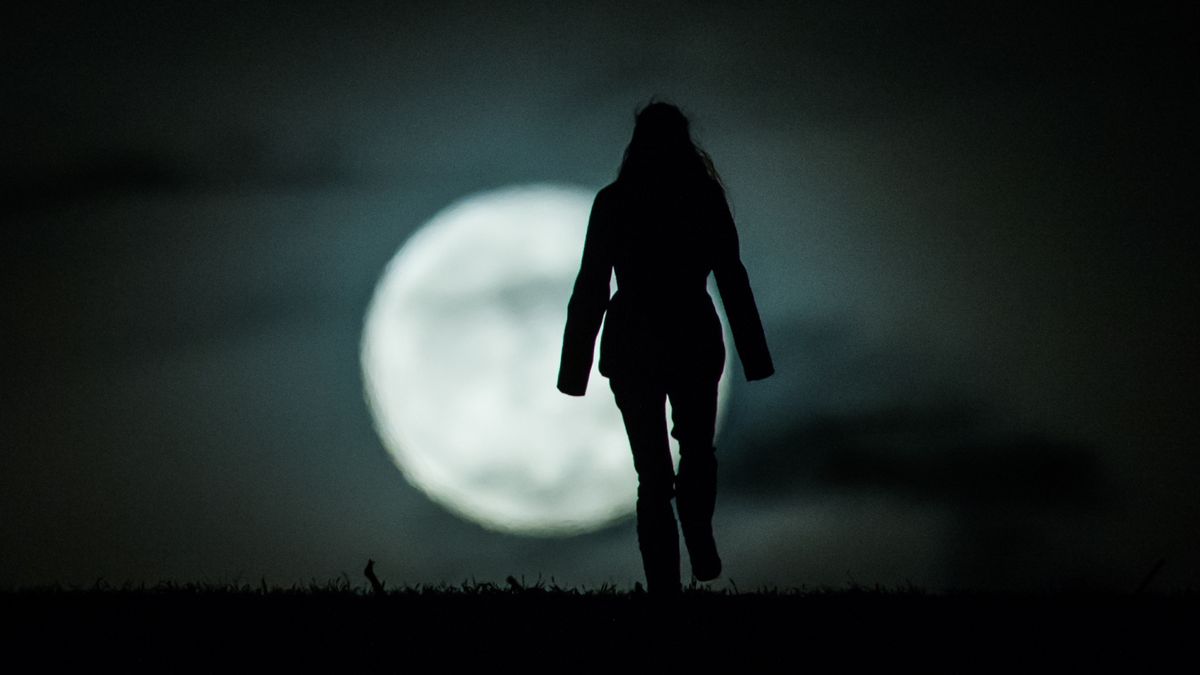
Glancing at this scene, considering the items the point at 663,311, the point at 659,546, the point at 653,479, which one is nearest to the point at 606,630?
the point at 659,546

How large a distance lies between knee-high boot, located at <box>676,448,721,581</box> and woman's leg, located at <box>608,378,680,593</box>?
11 centimetres

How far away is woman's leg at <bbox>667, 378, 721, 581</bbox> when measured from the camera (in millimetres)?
8141

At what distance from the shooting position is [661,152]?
8.23 m

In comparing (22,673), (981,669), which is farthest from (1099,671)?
(22,673)

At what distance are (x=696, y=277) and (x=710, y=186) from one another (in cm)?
58

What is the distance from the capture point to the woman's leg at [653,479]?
7.96 metres

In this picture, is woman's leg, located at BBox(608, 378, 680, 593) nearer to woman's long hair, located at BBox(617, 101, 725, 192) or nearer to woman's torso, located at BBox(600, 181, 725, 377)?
woman's torso, located at BBox(600, 181, 725, 377)

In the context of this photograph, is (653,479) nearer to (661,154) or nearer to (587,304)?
(587,304)

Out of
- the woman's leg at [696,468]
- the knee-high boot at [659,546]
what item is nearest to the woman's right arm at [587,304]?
the woman's leg at [696,468]

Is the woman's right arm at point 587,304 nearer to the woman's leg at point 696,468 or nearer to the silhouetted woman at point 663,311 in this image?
the silhouetted woman at point 663,311

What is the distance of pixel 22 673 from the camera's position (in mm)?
5758

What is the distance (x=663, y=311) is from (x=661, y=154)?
98cm

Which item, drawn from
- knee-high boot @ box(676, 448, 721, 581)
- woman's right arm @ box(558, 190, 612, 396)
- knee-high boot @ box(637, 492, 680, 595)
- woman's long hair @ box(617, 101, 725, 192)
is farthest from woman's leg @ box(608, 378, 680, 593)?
woman's long hair @ box(617, 101, 725, 192)

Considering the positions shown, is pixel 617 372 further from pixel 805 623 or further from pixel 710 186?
pixel 805 623
